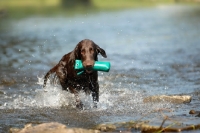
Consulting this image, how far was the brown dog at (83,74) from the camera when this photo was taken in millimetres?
8352

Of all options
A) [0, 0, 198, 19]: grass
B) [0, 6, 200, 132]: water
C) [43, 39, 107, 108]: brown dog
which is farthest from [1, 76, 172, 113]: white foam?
[0, 0, 198, 19]: grass

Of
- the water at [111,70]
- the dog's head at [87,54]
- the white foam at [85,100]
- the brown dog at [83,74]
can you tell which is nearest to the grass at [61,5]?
the water at [111,70]

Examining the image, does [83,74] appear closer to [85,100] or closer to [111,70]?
[85,100]

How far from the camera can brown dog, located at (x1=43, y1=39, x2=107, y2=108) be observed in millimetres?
8352

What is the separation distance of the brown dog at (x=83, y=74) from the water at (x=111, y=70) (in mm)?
210

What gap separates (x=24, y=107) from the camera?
29.8 feet

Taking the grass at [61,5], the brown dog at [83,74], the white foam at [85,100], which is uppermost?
the grass at [61,5]

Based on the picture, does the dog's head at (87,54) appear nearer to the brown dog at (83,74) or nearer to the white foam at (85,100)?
the brown dog at (83,74)

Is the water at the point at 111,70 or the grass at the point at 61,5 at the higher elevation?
the grass at the point at 61,5

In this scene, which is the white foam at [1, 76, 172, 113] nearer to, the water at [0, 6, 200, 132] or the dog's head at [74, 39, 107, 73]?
the water at [0, 6, 200, 132]

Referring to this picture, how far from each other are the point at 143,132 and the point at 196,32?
17729 mm

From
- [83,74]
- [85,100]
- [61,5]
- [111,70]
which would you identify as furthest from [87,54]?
[61,5]

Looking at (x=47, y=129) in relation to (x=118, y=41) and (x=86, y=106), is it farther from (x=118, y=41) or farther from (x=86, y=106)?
(x=118, y=41)

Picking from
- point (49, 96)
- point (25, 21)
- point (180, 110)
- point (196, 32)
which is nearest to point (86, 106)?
point (49, 96)
